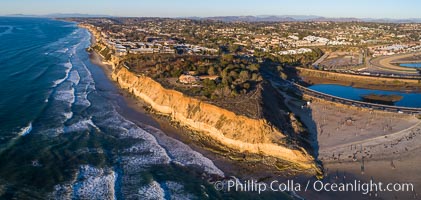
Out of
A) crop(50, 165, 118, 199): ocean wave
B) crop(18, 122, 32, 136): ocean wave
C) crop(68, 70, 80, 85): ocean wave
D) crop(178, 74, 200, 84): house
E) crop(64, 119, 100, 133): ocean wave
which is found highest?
crop(178, 74, 200, 84): house

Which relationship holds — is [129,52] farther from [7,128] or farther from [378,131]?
[378,131]

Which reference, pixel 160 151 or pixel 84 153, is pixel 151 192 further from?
pixel 84 153

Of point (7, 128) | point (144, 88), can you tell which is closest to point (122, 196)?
point (7, 128)

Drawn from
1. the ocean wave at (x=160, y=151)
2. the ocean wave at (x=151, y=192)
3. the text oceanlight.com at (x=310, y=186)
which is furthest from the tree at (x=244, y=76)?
the ocean wave at (x=151, y=192)

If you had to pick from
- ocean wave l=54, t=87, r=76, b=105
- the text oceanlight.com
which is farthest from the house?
the text oceanlight.com

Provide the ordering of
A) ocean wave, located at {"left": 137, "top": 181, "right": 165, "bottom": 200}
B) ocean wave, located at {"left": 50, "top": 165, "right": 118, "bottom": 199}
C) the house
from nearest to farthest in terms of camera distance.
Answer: ocean wave, located at {"left": 50, "top": 165, "right": 118, "bottom": 199}
ocean wave, located at {"left": 137, "top": 181, "right": 165, "bottom": 200}
the house

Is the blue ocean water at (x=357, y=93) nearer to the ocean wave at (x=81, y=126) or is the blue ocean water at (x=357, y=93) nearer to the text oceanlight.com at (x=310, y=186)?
the text oceanlight.com at (x=310, y=186)

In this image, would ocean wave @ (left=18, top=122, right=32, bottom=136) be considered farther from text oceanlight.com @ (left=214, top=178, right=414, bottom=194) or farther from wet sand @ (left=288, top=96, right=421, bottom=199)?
wet sand @ (left=288, top=96, right=421, bottom=199)

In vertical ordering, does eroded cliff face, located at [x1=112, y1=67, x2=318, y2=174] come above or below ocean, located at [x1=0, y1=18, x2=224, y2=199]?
above
